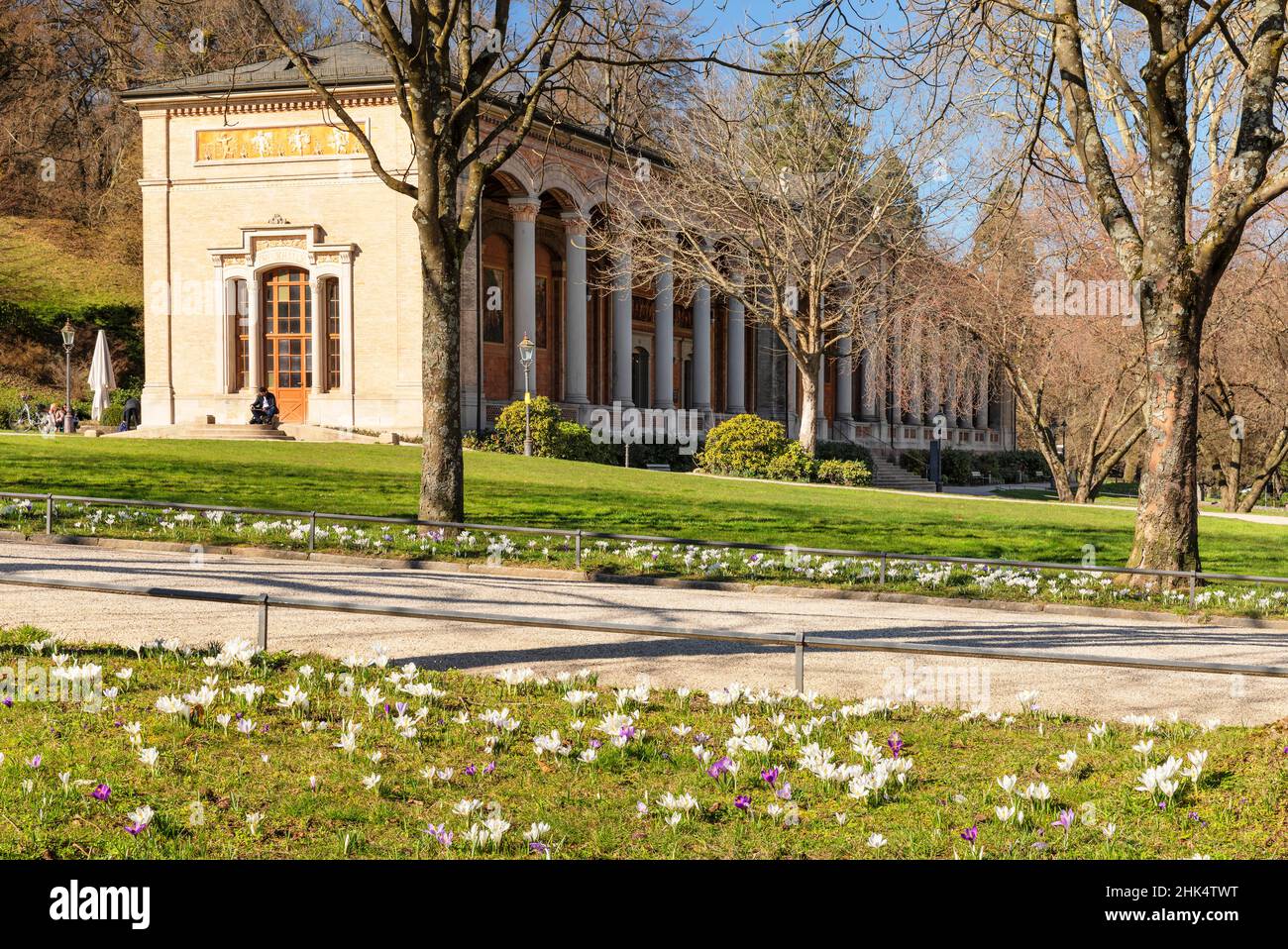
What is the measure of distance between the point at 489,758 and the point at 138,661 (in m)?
2.69

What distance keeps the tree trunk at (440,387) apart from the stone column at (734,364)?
40135mm

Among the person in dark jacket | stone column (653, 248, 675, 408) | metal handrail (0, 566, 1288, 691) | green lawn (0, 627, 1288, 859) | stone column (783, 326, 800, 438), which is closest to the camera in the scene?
green lawn (0, 627, 1288, 859)

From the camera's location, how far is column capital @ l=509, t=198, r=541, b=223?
139 ft

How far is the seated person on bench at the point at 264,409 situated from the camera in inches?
1457

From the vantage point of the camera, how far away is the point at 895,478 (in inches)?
2028

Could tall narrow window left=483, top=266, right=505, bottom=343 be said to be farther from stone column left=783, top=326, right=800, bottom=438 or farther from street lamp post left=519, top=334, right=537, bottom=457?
stone column left=783, top=326, right=800, bottom=438

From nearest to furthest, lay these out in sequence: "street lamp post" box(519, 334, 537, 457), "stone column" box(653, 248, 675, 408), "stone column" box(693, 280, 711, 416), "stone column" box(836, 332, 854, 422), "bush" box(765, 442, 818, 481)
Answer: "street lamp post" box(519, 334, 537, 457) < "bush" box(765, 442, 818, 481) < "stone column" box(653, 248, 675, 408) < "stone column" box(693, 280, 711, 416) < "stone column" box(836, 332, 854, 422)

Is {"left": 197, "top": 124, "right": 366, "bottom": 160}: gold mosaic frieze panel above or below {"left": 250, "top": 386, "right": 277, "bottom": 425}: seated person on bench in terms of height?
above

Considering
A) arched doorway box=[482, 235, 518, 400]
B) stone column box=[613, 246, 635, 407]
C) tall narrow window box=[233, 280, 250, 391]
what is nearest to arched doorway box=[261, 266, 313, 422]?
tall narrow window box=[233, 280, 250, 391]

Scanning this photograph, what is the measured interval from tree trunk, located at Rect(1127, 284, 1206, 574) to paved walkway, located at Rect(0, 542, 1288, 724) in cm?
198

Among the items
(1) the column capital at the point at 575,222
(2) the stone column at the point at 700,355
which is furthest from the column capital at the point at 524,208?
(2) the stone column at the point at 700,355

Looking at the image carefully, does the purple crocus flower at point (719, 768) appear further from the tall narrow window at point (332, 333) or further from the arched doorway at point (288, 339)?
the arched doorway at point (288, 339)

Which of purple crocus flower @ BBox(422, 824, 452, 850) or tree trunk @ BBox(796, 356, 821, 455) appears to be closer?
purple crocus flower @ BBox(422, 824, 452, 850)

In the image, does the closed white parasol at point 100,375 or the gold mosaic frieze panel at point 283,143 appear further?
the closed white parasol at point 100,375
